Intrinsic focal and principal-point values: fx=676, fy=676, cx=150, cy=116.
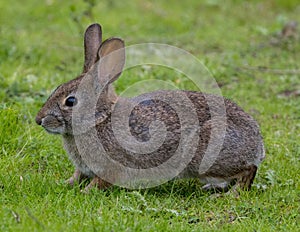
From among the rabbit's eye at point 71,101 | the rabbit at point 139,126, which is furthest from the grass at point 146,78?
the rabbit's eye at point 71,101

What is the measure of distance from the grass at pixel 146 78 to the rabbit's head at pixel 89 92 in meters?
0.47

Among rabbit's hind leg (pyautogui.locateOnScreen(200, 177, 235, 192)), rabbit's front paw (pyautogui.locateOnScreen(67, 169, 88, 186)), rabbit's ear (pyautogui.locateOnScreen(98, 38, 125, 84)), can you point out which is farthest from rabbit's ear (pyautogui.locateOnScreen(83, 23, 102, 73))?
rabbit's hind leg (pyautogui.locateOnScreen(200, 177, 235, 192))

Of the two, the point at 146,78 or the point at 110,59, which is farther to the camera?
A: the point at 146,78

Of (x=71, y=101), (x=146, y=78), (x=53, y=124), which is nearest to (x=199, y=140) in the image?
(x=71, y=101)

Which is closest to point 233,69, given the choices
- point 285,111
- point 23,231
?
point 285,111

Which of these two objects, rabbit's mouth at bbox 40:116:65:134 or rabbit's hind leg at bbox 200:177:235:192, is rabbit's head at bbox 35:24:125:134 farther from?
rabbit's hind leg at bbox 200:177:235:192

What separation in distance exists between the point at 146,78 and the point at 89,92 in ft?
9.67

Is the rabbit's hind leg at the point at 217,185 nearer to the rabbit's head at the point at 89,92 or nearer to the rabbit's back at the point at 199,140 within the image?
the rabbit's back at the point at 199,140

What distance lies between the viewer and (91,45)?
18.1 feet

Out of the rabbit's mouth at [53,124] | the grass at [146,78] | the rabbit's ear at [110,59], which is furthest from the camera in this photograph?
the rabbit's ear at [110,59]

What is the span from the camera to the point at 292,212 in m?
4.98

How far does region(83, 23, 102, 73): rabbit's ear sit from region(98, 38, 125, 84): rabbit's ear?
0.46 ft

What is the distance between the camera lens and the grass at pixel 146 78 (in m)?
4.73

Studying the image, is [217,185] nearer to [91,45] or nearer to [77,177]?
[77,177]
